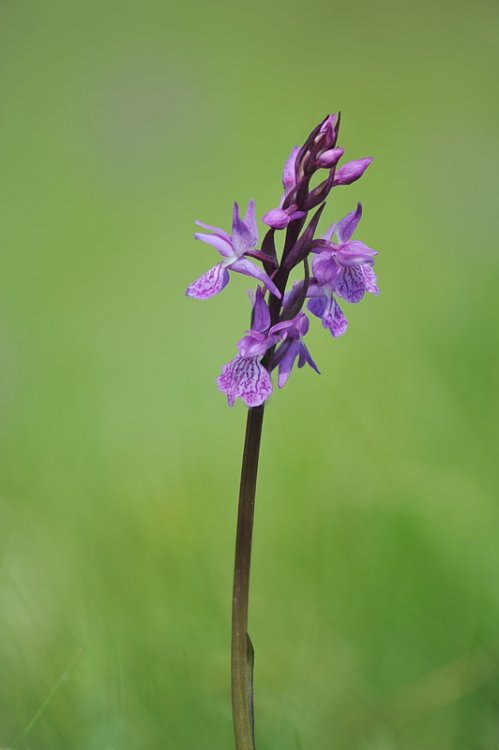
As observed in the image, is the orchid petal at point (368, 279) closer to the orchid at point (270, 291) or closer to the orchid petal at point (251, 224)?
the orchid at point (270, 291)

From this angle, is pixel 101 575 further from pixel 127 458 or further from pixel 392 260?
pixel 392 260

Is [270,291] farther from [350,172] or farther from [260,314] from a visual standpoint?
[350,172]

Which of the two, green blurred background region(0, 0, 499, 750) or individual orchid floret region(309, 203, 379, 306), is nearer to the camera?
individual orchid floret region(309, 203, 379, 306)

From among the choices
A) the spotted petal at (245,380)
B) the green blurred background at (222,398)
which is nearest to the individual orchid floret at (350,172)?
the spotted petal at (245,380)

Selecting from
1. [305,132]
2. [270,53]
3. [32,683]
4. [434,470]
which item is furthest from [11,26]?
[32,683]

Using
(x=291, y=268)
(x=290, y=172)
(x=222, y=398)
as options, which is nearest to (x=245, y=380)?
(x=291, y=268)

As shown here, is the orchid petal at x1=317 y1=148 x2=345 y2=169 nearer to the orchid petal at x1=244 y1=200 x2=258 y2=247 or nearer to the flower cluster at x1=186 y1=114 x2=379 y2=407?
the flower cluster at x1=186 y1=114 x2=379 y2=407

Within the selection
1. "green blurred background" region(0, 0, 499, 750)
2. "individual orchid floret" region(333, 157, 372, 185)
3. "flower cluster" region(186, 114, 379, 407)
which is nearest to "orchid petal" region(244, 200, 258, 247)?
"flower cluster" region(186, 114, 379, 407)
